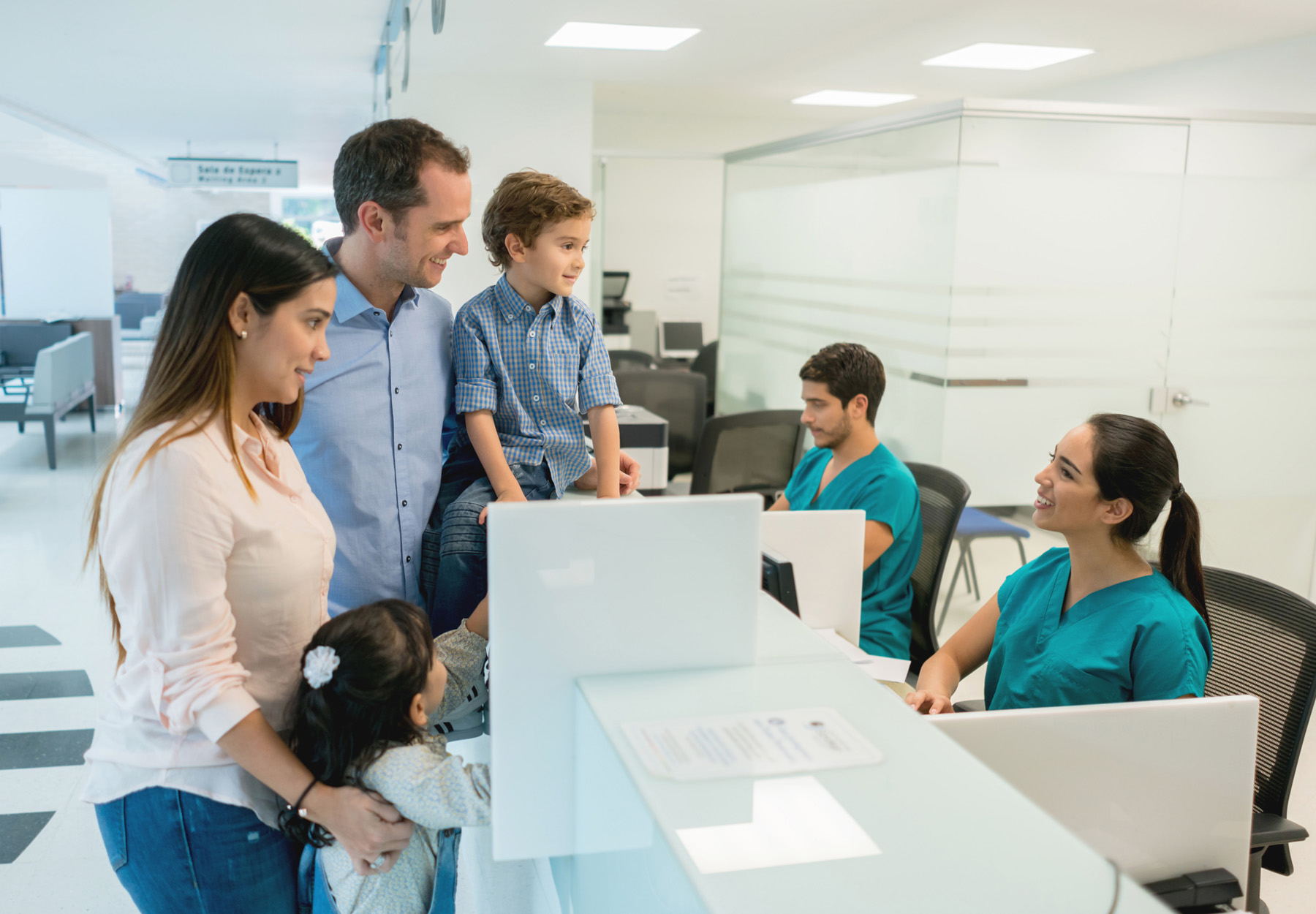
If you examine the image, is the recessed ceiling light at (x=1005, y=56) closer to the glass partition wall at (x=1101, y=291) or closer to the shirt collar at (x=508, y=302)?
the glass partition wall at (x=1101, y=291)

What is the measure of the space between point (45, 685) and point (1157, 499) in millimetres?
3625

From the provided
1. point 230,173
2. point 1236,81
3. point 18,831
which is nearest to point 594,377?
point 18,831

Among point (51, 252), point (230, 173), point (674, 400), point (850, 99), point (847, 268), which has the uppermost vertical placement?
point (850, 99)

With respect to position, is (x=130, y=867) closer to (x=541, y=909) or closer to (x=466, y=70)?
(x=541, y=909)

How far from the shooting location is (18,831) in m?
2.67

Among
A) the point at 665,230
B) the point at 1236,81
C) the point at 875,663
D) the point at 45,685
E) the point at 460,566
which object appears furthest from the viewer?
the point at 665,230

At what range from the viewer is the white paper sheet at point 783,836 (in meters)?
0.70

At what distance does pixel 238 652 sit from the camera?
1.18 m

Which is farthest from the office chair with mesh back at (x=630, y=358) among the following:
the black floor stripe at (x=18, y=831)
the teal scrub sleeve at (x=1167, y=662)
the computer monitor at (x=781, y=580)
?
the teal scrub sleeve at (x=1167, y=662)

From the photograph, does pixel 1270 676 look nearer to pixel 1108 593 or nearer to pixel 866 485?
pixel 1108 593

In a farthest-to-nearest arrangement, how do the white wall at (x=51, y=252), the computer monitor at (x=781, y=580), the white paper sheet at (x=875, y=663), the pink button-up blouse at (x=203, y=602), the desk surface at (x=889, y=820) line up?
the white wall at (x=51, y=252) → the white paper sheet at (x=875, y=663) → the computer monitor at (x=781, y=580) → the pink button-up blouse at (x=203, y=602) → the desk surface at (x=889, y=820)

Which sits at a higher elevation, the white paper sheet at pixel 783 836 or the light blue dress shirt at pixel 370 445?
the light blue dress shirt at pixel 370 445

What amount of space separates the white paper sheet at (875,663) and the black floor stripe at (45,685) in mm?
2804

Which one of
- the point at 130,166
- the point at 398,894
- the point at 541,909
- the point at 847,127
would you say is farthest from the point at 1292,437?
the point at 130,166
